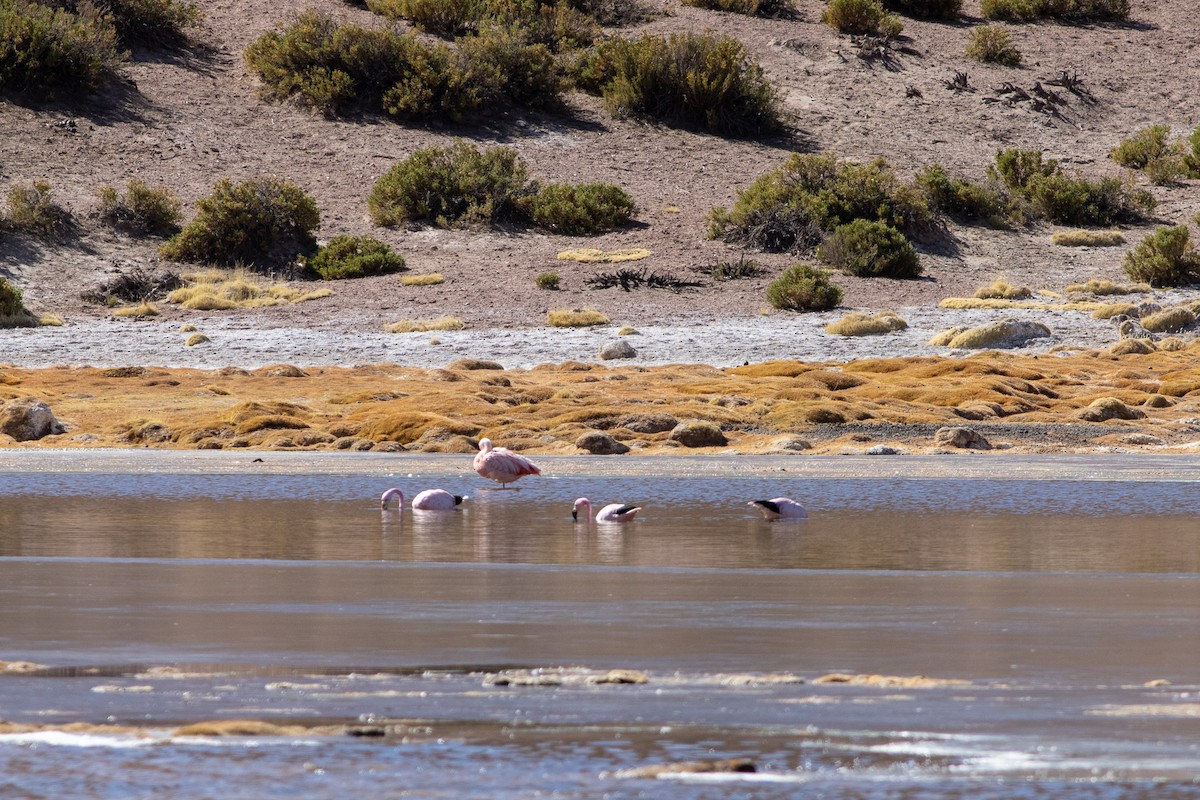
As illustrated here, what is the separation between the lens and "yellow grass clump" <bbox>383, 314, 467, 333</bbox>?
84.1 feet

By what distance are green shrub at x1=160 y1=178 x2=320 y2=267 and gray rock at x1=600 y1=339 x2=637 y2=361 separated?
9785 mm

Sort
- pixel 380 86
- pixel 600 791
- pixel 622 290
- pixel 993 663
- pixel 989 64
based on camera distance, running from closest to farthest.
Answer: pixel 600 791
pixel 993 663
pixel 622 290
pixel 380 86
pixel 989 64

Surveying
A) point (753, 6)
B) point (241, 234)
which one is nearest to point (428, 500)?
point (241, 234)

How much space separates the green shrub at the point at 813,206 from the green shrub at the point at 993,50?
11278mm

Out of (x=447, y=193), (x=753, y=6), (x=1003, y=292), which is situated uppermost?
(x=753, y=6)

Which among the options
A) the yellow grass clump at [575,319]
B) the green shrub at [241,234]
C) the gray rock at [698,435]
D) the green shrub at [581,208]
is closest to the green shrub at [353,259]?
the green shrub at [241,234]

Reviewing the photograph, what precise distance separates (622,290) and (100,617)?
2198cm

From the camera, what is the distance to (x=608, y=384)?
20703mm

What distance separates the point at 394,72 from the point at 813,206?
12.0 meters

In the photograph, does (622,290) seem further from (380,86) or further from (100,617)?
(100,617)

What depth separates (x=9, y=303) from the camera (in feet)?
88.5

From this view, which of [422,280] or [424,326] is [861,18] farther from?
[424,326]

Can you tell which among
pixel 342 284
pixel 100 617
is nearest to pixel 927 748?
pixel 100 617

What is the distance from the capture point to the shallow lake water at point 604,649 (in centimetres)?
402
